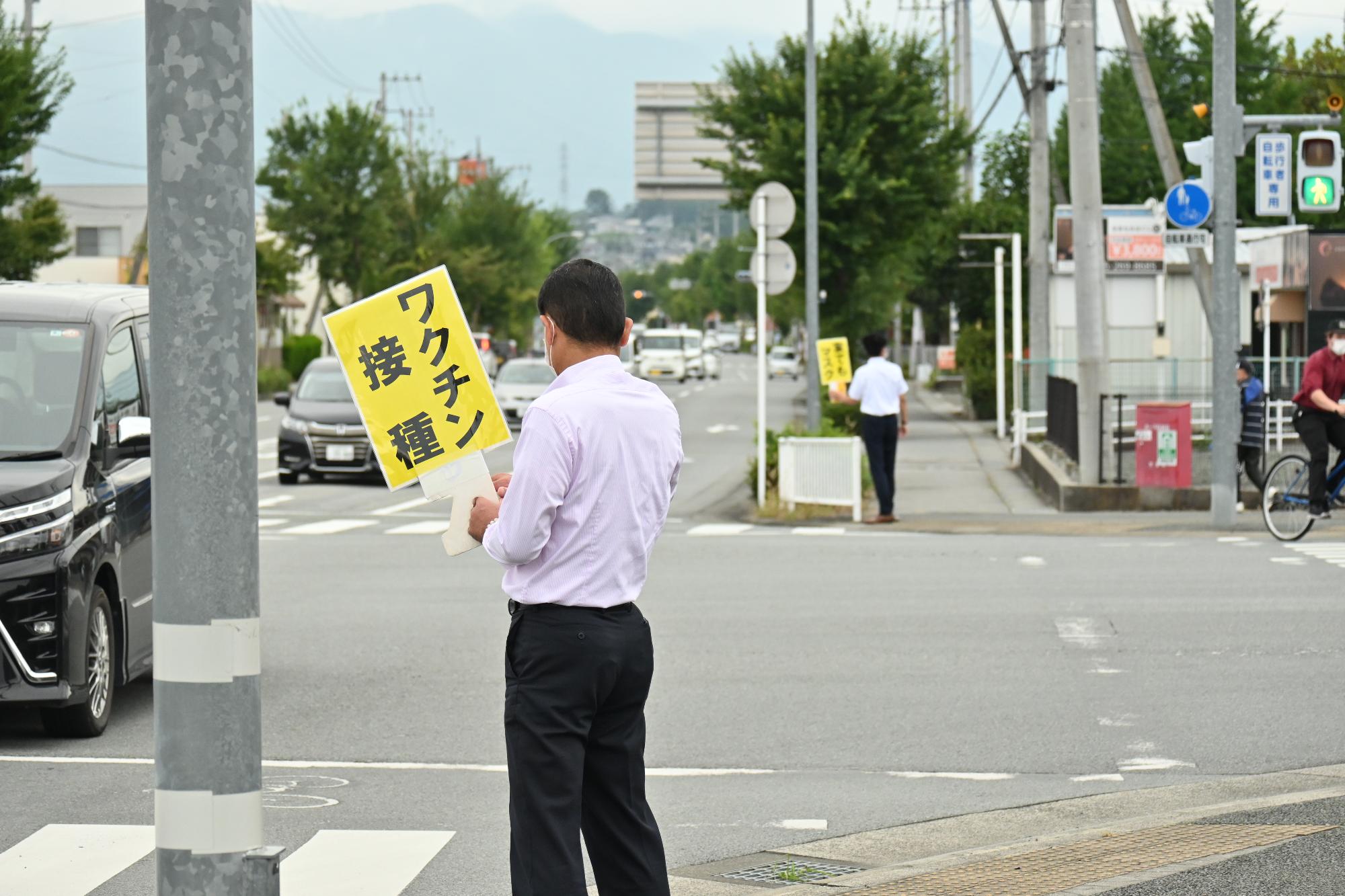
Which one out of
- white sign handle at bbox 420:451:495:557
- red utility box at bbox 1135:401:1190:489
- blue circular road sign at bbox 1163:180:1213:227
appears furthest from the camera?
red utility box at bbox 1135:401:1190:489

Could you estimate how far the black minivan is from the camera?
26.6 ft

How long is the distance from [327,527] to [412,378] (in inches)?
609

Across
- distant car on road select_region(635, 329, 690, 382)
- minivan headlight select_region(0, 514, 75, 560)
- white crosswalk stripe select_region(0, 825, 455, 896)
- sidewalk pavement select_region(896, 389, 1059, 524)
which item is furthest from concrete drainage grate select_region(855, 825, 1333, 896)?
distant car on road select_region(635, 329, 690, 382)

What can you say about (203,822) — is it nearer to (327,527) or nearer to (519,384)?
(327,527)

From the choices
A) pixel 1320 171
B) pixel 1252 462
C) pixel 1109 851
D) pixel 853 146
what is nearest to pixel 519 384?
pixel 853 146

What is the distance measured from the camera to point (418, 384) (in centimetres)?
496

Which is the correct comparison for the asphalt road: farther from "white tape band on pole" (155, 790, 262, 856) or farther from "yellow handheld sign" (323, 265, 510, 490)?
"white tape band on pole" (155, 790, 262, 856)

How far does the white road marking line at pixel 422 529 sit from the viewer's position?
1927 cm

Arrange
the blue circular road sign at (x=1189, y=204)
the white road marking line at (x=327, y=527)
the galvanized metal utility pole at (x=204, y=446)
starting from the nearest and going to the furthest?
1. the galvanized metal utility pole at (x=204, y=446)
2. the blue circular road sign at (x=1189, y=204)
3. the white road marking line at (x=327, y=527)

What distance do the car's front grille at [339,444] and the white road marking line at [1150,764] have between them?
62.9ft

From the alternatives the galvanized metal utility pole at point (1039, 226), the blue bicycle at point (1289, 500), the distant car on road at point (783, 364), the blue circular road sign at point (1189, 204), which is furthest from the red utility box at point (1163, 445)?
the distant car on road at point (783, 364)

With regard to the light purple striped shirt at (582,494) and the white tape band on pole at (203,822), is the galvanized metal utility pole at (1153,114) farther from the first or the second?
the white tape band on pole at (203,822)

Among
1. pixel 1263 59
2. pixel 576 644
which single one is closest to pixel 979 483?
pixel 576 644

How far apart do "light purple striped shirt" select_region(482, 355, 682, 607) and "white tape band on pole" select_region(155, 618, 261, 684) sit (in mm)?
676
